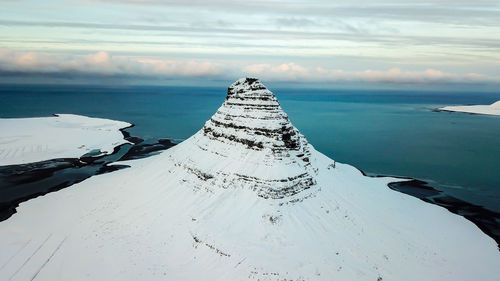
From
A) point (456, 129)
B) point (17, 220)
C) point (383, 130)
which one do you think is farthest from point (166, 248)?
point (456, 129)

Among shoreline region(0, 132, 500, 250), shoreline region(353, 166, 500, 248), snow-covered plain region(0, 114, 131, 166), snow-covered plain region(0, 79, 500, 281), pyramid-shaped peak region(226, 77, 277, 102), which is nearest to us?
snow-covered plain region(0, 79, 500, 281)

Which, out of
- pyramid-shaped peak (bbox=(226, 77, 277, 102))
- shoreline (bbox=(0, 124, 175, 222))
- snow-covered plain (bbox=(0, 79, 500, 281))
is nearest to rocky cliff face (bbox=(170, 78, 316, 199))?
pyramid-shaped peak (bbox=(226, 77, 277, 102))

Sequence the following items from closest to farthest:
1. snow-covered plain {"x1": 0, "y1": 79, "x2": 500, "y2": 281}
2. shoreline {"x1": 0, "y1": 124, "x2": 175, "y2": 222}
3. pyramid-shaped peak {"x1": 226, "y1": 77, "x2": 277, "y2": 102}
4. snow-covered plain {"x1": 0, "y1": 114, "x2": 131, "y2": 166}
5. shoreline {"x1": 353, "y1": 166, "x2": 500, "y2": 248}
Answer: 1. snow-covered plain {"x1": 0, "y1": 79, "x2": 500, "y2": 281}
2. shoreline {"x1": 353, "y1": 166, "x2": 500, "y2": 248}
3. pyramid-shaped peak {"x1": 226, "y1": 77, "x2": 277, "y2": 102}
4. shoreline {"x1": 0, "y1": 124, "x2": 175, "y2": 222}
5. snow-covered plain {"x1": 0, "y1": 114, "x2": 131, "y2": 166}

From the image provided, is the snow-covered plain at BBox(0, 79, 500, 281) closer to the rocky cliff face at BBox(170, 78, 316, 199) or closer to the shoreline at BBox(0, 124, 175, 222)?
the rocky cliff face at BBox(170, 78, 316, 199)

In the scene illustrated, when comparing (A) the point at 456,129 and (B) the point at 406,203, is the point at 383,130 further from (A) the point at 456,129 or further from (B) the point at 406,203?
(B) the point at 406,203

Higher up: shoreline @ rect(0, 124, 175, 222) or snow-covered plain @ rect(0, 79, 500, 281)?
snow-covered plain @ rect(0, 79, 500, 281)

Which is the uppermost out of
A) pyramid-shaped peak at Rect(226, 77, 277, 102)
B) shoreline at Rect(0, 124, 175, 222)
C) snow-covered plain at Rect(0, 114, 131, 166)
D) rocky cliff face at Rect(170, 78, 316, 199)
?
pyramid-shaped peak at Rect(226, 77, 277, 102)
